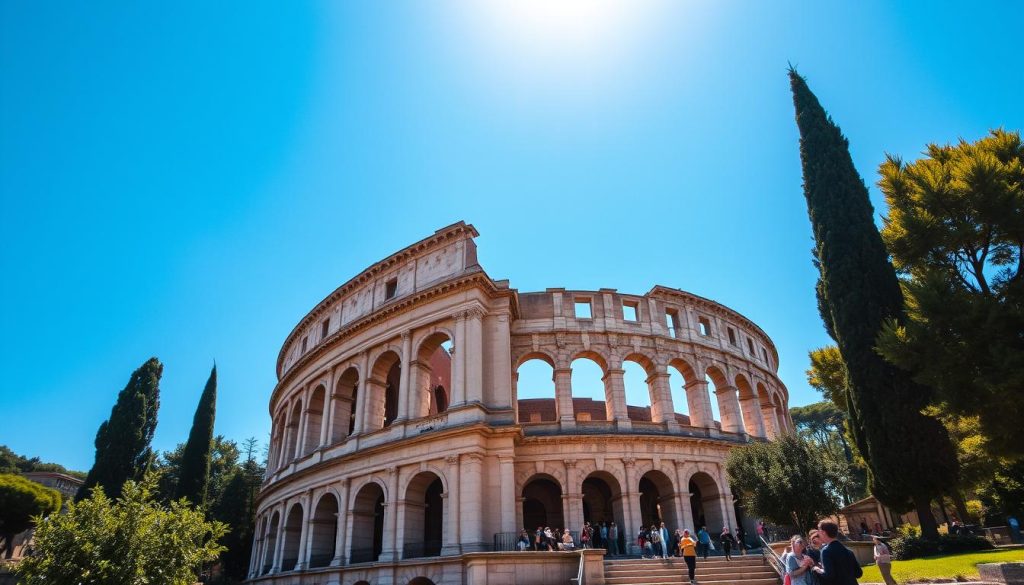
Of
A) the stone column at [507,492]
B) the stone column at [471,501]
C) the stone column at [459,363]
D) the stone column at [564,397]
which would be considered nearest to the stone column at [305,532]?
the stone column at [471,501]

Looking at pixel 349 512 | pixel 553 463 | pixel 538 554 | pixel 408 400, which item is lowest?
pixel 538 554

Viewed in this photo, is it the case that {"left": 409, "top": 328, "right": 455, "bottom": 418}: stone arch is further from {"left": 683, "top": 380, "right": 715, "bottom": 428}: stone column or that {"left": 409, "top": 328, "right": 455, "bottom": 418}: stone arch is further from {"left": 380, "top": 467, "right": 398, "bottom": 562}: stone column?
{"left": 683, "top": 380, "right": 715, "bottom": 428}: stone column

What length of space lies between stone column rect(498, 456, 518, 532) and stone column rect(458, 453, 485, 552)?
883 millimetres

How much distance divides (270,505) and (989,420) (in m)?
32.6

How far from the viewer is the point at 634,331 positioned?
28.0 m

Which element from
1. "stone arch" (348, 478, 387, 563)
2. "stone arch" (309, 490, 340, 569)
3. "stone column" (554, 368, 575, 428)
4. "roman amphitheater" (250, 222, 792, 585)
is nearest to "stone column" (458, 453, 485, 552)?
"roman amphitheater" (250, 222, 792, 585)

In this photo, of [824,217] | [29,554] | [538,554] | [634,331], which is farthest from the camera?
[634,331]

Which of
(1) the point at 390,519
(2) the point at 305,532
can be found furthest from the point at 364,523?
(2) the point at 305,532

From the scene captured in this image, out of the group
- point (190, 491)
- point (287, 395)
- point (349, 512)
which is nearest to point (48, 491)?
point (190, 491)

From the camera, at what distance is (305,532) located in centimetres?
2578

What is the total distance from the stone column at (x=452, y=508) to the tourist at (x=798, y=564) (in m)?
14.8

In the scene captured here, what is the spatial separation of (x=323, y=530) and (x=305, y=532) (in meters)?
0.83

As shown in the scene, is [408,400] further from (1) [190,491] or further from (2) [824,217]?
(1) [190,491]

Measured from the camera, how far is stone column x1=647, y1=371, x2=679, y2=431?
26.0 metres
